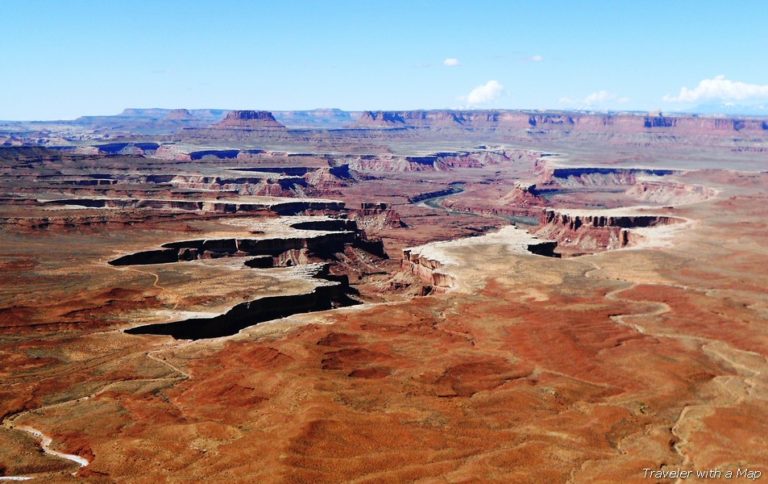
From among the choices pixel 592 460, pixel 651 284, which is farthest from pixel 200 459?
pixel 651 284

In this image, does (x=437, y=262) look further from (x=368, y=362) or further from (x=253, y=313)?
(x=368, y=362)

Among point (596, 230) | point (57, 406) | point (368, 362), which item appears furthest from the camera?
point (596, 230)

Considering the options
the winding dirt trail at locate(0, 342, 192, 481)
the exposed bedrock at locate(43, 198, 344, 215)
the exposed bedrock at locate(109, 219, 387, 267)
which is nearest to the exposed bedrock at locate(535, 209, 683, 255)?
the exposed bedrock at locate(109, 219, 387, 267)

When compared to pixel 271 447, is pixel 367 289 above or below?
below

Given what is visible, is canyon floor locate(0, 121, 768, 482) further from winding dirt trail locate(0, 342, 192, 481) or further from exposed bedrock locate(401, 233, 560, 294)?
exposed bedrock locate(401, 233, 560, 294)

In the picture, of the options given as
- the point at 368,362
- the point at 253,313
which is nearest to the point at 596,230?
the point at 253,313

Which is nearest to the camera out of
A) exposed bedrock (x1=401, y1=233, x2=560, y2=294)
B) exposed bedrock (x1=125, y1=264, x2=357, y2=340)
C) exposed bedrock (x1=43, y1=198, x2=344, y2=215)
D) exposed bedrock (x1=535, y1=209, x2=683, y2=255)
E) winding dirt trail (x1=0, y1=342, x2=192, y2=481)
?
winding dirt trail (x1=0, y1=342, x2=192, y2=481)

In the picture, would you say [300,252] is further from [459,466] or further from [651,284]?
[459,466]

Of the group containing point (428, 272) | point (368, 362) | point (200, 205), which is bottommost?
point (428, 272)
